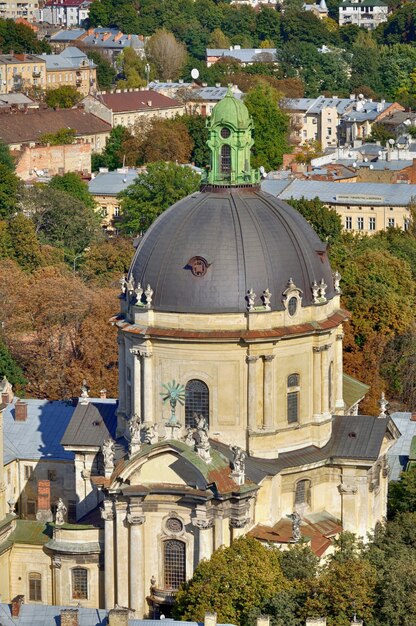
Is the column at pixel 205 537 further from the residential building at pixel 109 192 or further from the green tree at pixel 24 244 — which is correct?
the residential building at pixel 109 192

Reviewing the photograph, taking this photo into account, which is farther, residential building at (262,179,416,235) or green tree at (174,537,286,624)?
residential building at (262,179,416,235)

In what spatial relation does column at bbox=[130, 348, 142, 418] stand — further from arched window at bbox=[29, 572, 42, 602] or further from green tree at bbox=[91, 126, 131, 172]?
green tree at bbox=[91, 126, 131, 172]

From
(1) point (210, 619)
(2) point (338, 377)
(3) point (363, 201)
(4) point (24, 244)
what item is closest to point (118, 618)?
(1) point (210, 619)

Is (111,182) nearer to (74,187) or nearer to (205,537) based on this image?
(74,187)

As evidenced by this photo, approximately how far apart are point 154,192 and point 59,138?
137ft

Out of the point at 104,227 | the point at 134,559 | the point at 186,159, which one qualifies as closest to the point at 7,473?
the point at 134,559

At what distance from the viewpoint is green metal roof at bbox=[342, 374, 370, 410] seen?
93.6 m

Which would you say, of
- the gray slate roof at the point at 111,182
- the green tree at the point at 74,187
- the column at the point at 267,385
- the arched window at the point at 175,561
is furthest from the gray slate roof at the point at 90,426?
the gray slate roof at the point at 111,182

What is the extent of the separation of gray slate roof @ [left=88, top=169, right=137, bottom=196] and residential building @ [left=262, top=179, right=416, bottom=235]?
10.5m

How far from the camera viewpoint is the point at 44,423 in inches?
3969

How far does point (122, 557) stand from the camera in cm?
8506

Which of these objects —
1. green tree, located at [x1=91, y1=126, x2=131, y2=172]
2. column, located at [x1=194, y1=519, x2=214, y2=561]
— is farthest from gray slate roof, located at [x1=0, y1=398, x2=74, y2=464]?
green tree, located at [x1=91, y1=126, x2=131, y2=172]

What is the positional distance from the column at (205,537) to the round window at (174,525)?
0.80 meters

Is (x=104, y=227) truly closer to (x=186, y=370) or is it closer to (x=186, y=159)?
(x=186, y=159)
